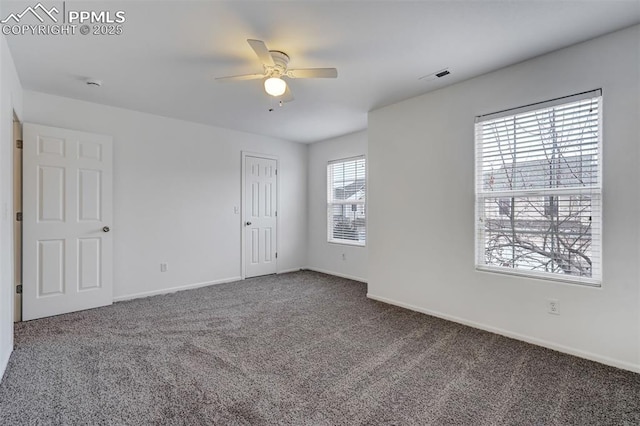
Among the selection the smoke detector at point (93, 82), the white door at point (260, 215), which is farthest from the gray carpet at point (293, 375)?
the smoke detector at point (93, 82)

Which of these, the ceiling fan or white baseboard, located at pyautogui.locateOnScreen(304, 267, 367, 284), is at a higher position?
the ceiling fan

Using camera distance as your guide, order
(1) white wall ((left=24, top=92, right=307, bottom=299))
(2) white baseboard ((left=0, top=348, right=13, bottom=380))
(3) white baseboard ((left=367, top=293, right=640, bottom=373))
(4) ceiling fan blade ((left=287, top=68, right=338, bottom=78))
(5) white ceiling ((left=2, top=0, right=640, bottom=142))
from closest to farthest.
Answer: (5) white ceiling ((left=2, top=0, right=640, bottom=142)) → (2) white baseboard ((left=0, top=348, right=13, bottom=380)) → (3) white baseboard ((left=367, top=293, right=640, bottom=373)) → (4) ceiling fan blade ((left=287, top=68, right=338, bottom=78)) → (1) white wall ((left=24, top=92, right=307, bottom=299))

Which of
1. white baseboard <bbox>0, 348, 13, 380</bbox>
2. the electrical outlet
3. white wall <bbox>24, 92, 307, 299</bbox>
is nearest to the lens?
white baseboard <bbox>0, 348, 13, 380</bbox>

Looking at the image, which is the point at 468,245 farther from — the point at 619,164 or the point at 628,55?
the point at 628,55

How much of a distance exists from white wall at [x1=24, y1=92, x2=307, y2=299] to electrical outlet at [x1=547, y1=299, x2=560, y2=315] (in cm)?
409

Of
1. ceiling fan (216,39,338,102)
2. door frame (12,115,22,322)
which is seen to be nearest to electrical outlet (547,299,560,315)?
ceiling fan (216,39,338,102)

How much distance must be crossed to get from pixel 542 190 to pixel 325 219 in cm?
354

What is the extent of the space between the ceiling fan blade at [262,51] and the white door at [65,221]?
102 inches

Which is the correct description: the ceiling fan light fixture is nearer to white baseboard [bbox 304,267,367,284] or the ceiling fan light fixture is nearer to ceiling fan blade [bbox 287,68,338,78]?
ceiling fan blade [bbox 287,68,338,78]

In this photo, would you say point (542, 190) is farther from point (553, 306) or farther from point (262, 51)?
point (262, 51)

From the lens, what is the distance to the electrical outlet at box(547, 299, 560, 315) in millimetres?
2537

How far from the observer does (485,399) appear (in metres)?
1.91

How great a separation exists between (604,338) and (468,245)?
3.92 ft

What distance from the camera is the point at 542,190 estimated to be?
8.66ft
